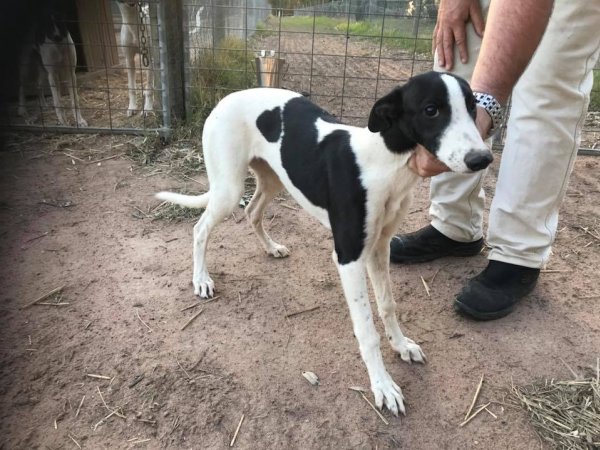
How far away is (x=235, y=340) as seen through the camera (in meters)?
2.33

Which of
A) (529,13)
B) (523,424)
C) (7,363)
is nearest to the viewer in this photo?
(529,13)

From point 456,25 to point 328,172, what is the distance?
113cm

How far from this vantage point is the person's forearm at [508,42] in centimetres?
173

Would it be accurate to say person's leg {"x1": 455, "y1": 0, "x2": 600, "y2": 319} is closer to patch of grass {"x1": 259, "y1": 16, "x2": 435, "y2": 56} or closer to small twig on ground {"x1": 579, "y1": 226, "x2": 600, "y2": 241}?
small twig on ground {"x1": 579, "y1": 226, "x2": 600, "y2": 241}

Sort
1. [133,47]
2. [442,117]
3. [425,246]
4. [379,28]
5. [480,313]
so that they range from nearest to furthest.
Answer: [442,117]
[480,313]
[425,246]
[133,47]
[379,28]

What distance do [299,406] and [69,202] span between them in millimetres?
2496

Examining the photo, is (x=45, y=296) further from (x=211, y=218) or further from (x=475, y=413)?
(x=475, y=413)

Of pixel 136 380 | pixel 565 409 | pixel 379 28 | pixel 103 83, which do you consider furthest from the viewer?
pixel 379 28

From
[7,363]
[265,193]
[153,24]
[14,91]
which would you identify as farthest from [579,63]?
[153,24]

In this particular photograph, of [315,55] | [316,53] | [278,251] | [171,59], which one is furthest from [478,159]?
[315,55]

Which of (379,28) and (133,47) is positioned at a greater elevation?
(379,28)

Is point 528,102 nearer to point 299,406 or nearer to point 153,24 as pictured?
point 299,406

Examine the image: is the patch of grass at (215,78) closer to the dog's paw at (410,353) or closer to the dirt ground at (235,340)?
the dirt ground at (235,340)

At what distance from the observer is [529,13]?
5.66 feet
